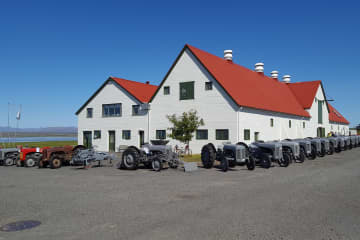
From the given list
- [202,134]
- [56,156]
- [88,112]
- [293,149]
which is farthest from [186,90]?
[56,156]

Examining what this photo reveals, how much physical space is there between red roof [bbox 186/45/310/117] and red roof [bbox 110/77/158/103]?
7.56m

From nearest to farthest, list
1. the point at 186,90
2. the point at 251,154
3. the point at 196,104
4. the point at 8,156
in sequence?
the point at 251,154 → the point at 8,156 → the point at 196,104 → the point at 186,90

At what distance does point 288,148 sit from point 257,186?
30.7ft

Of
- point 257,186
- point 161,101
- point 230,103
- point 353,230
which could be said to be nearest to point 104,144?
point 161,101

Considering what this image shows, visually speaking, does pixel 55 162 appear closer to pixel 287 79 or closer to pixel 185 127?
pixel 185 127

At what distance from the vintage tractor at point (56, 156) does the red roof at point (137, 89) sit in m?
13.0

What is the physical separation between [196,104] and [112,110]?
10.5 m

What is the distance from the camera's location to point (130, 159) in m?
17.4

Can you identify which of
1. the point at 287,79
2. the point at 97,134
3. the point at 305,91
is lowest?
the point at 97,134

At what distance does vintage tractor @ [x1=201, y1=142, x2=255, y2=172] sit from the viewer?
1678cm

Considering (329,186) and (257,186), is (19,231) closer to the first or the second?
(257,186)

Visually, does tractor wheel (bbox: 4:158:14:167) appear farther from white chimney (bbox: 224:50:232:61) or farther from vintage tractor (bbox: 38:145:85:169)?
white chimney (bbox: 224:50:232:61)

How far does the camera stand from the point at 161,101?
30.2 metres

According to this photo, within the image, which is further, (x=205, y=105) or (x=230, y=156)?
(x=205, y=105)
